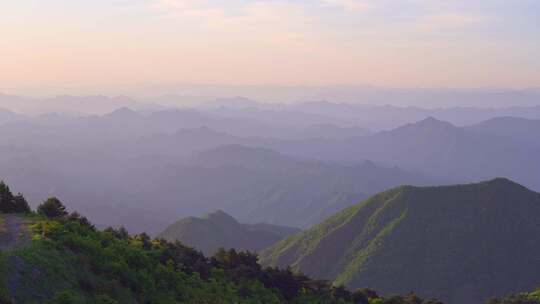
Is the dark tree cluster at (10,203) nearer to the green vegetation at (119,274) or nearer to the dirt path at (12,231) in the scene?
the green vegetation at (119,274)

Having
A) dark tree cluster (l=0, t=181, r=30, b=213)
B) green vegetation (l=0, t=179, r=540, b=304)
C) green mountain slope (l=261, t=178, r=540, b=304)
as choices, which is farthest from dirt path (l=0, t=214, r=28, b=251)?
green mountain slope (l=261, t=178, r=540, b=304)

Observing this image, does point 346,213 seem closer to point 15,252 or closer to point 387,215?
point 387,215

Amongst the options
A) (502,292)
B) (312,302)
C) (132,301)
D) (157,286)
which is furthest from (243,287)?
(502,292)

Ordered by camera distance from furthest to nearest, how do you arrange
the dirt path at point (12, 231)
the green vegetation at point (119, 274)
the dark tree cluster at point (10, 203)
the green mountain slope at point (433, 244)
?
the green mountain slope at point (433, 244) < the dark tree cluster at point (10, 203) < the dirt path at point (12, 231) < the green vegetation at point (119, 274)

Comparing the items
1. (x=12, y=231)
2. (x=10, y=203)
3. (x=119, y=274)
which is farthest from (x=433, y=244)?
(x=12, y=231)

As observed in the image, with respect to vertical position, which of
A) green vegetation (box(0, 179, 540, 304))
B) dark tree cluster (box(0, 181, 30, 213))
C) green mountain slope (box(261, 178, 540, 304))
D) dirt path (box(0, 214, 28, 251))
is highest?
dark tree cluster (box(0, 181, 30, 213))

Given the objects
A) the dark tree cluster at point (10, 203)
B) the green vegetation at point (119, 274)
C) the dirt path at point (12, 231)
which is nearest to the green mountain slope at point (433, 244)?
the green vegetation at point (119, 274)

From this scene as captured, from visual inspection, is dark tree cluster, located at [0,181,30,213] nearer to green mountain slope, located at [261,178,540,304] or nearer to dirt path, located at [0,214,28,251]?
dirt path, located at [0,214,28,251]
